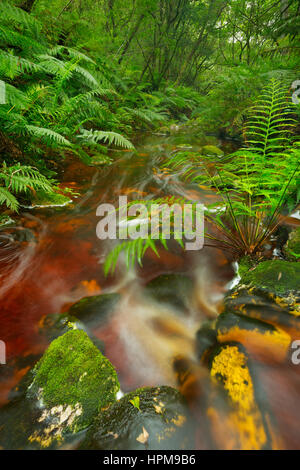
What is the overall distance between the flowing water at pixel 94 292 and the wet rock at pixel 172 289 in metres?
0.02

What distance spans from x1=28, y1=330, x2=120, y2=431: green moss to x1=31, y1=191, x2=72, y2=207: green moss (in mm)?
2016

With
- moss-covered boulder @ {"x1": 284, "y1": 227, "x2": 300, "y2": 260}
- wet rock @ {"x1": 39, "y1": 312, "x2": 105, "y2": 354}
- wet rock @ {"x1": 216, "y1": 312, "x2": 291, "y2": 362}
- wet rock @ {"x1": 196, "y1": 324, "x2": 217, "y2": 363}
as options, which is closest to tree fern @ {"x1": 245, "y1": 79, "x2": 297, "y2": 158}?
moss-covered boulder @ {"x1": 284, "y1": 227, "x2": 300, "y2": 260}

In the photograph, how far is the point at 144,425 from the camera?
1002 millimetres

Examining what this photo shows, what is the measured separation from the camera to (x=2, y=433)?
1.04 metres

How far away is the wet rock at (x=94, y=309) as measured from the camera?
1627mm

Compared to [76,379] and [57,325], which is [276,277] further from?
[57,325]

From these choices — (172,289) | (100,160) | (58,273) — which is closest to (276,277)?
(172,289)

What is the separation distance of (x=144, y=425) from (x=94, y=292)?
3.32 ft

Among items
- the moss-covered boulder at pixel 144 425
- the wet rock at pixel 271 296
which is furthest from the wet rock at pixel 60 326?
the wet rock at pixel 271 296

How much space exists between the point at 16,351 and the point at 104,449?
76cm

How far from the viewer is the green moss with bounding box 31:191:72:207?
2.89 metres

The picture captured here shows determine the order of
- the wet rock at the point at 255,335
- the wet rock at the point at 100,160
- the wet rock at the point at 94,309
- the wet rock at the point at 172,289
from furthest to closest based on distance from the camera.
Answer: the wet rock at the point at 100,160, the wet rock at the point at 172,289, the wet rock at the point at 94,309, the wet rock at the point at 255,335

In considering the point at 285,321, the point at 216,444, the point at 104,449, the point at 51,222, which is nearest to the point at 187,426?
the point at 216,444

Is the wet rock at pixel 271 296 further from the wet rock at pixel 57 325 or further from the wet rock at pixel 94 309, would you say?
the wet rock at pixel 57 325
